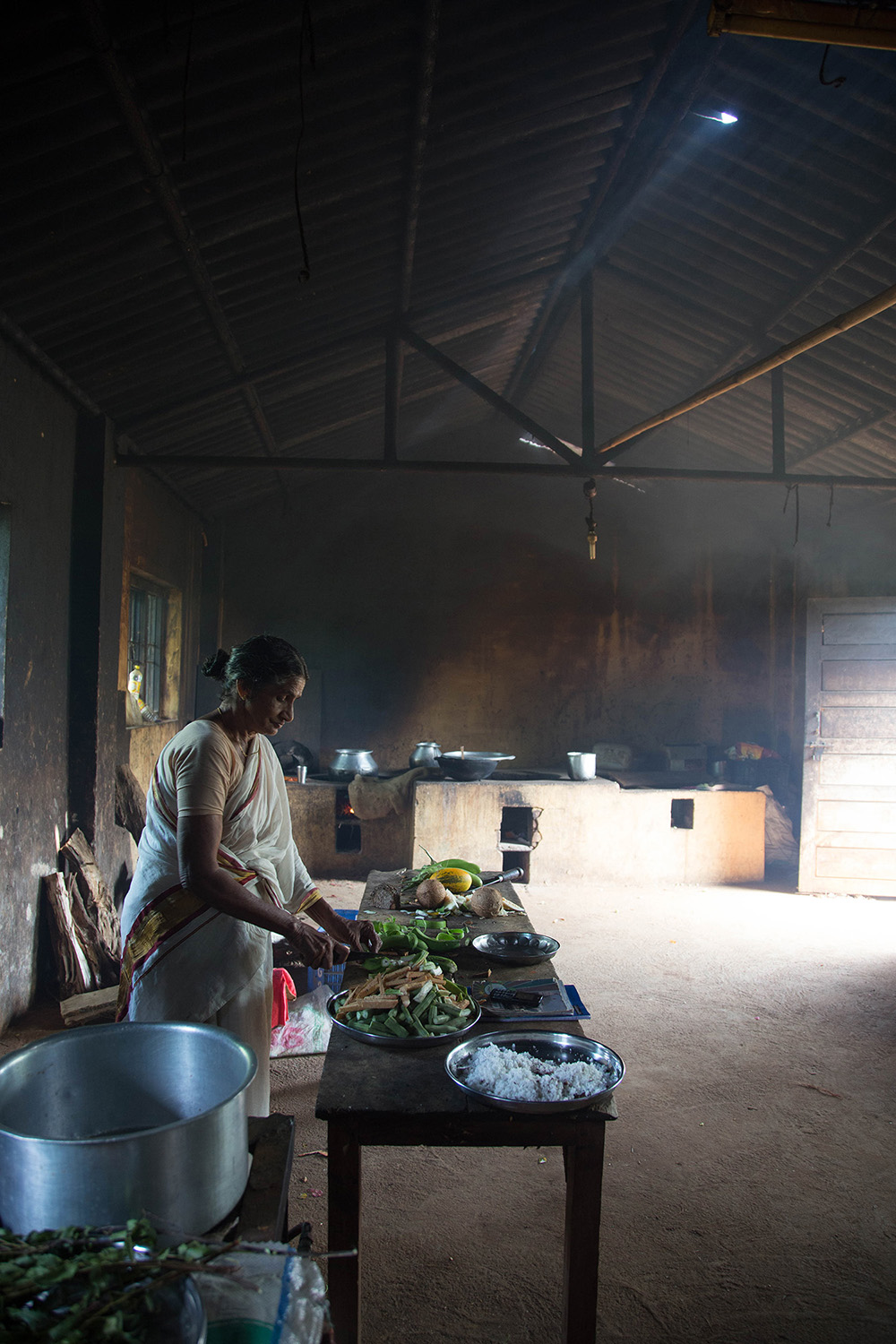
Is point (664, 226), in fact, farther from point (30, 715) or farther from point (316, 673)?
point (316, 673)

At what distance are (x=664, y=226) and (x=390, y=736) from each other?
6055 millimetres

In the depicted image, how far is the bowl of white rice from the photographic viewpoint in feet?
6.06

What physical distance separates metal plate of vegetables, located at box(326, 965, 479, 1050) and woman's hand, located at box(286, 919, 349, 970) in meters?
0.11

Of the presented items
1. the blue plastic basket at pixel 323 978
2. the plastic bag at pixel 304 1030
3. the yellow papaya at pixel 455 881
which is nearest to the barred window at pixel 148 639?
the blue plastic basket at pixel 323 978

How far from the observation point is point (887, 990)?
5320 mm

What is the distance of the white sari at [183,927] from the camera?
8.26 feet

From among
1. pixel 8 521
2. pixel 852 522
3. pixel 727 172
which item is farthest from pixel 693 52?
pixel 852 522

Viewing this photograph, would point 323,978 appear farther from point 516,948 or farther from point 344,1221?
point 344,1221

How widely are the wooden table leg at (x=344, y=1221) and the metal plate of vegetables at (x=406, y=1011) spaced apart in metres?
0.31

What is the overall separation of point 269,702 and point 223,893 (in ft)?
2.06

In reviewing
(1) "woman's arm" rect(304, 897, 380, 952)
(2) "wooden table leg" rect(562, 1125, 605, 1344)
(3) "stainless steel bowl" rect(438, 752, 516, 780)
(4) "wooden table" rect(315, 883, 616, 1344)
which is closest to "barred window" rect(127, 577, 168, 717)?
(3) "stainless steel bowl" rect(438, 752, 516, 780)

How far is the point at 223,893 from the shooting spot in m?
2.37

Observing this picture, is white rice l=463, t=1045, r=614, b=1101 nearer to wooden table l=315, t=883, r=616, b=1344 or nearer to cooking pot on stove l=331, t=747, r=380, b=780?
wooden table l=315, t=883, r=616, b=1344

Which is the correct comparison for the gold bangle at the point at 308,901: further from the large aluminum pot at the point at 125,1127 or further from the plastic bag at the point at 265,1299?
the plastic bag at the point at 265,1299
